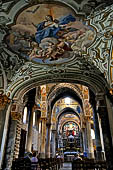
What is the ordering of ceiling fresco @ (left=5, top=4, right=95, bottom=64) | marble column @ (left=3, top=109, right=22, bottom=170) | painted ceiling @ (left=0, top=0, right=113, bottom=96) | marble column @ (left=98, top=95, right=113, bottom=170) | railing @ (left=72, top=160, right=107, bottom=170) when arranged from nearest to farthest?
painted ceiling @ (left=0, top=0, right=113, bottom=96) → ceiling fresco @ (left=5, top=4, right=95, bottom=64) → railing @ (left=72, top=160, right=107, bottom=170) → marble column @ (left=98, top=95, right=113, bottom=170) → marble column @ (left=3, top=109, right=22, bottom=170)

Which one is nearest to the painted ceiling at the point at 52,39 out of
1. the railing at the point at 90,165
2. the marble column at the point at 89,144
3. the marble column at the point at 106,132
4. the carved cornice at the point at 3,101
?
the carved cornice at the point at 3,101

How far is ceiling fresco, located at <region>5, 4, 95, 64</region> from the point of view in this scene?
5.71 meters

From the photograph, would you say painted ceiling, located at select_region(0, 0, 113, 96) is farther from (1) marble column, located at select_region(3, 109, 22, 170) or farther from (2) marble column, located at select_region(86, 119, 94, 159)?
(2) marble column, located at select_region(86, 119, 94, 159)

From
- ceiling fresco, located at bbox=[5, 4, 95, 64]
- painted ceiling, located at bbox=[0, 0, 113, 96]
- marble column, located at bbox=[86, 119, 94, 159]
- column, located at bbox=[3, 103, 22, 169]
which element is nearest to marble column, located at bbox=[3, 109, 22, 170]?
column, located at bbox=[3, 103, 22, 169]

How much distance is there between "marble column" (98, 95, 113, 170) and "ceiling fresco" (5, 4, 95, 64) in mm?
3353

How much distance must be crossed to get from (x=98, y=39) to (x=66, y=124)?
122 feet

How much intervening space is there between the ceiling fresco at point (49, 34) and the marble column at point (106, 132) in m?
3.35

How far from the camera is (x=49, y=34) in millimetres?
6789

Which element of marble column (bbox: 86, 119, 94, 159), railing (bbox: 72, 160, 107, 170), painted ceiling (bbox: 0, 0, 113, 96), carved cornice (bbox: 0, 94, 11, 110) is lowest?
railing (bbox: 72, 160, 107, 170)

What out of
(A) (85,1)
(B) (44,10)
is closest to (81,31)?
(A) (85,1)

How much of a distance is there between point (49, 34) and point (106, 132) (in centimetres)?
579

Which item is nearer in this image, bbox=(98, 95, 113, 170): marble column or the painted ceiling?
the painted ceiling

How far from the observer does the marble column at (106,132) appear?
6617mm

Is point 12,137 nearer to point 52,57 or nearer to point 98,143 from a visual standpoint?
point 52,57
